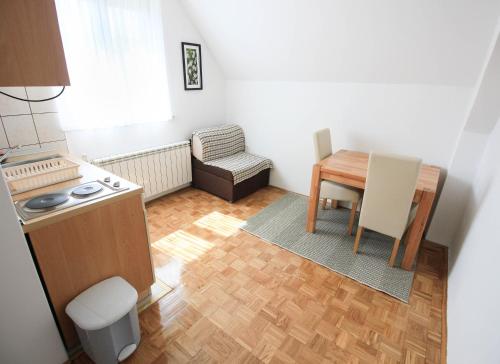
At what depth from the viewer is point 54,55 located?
1.10 meters

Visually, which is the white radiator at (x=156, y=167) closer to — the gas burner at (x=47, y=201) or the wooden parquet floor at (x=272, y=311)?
the wooden parquet floor at (x=272, y=311)

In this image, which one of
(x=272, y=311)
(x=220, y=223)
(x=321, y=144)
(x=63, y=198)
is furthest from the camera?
(x=220, y=223)

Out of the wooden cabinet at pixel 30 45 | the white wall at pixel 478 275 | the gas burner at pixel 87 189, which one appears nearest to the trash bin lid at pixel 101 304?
the gas burner at pixel 87 189

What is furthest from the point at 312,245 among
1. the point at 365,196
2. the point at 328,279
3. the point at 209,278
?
the point at 209,278

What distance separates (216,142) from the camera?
3396 millimetres

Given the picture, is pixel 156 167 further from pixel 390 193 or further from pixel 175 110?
pixel 390 193

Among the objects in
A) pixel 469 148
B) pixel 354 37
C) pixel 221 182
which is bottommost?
pixel 221 182

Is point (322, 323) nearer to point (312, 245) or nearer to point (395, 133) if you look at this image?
point (312, 245)

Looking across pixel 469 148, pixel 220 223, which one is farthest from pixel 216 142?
pixel 469 148

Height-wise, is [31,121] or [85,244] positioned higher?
[31,121]

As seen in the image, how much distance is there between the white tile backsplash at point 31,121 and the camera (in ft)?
6.11

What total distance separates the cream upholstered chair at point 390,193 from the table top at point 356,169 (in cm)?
16

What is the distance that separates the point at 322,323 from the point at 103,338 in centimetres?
127

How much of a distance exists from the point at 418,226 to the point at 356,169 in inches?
26.0
